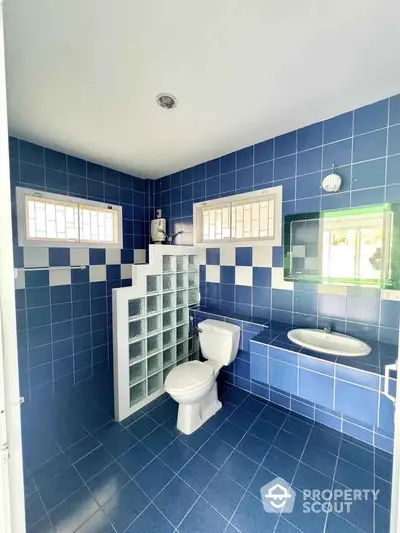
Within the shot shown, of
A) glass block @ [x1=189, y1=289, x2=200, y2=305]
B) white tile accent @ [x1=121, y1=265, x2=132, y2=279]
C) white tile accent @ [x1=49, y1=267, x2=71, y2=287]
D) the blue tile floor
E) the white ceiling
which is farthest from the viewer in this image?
white tile accent @ [x1=121, y1=265, x2=132, y2=279]

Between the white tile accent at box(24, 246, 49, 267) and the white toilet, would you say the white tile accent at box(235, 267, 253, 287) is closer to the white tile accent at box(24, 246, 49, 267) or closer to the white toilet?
the white toilet

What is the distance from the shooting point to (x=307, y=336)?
66.3 inches

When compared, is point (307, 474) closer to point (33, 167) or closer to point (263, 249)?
point (263, 249)

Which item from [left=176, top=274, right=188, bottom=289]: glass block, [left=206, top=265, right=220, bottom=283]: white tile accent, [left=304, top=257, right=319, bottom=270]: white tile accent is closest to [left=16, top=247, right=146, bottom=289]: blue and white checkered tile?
[left=176, top=274, right=188, bottom=289]: glass block

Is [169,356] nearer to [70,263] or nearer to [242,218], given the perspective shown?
[70,263]

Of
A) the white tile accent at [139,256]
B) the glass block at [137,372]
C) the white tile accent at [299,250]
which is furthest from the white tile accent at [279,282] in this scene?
the white tile accent at [139,256]

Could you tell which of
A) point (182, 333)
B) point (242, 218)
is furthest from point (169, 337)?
point (242, 218)

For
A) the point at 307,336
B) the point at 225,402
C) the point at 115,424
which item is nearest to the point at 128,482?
the point at 115,424

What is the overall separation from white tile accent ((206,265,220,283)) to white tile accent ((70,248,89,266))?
1239 mm

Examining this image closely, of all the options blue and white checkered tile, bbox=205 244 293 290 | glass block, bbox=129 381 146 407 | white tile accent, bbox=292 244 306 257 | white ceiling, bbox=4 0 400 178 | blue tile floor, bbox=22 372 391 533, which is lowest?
blue tile floor, bbox=22 372 391 533

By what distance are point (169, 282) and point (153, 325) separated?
0.43 metres

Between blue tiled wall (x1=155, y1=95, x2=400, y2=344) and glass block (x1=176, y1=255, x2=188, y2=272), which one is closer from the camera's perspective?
blue tiled wall (x1=155, y1=95, x2=400, y2=344)

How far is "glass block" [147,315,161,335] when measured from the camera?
205cm

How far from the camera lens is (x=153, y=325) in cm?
210
